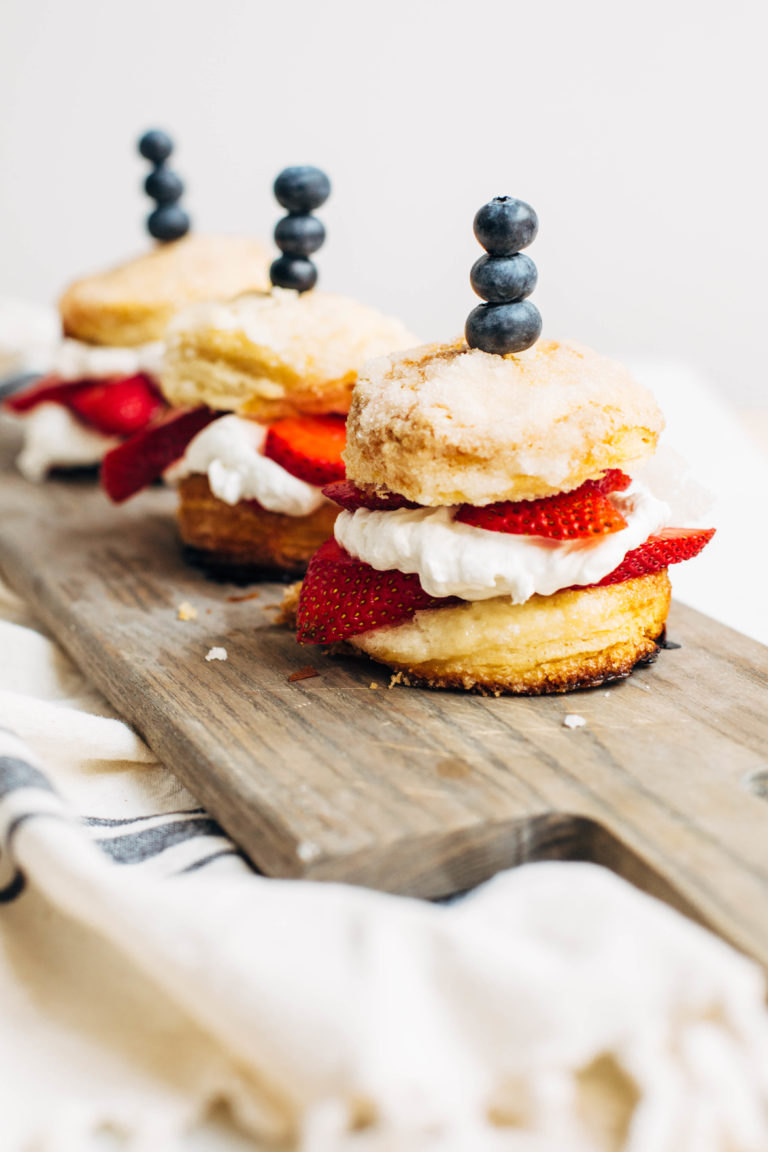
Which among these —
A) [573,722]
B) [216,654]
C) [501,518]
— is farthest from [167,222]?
[573,722]

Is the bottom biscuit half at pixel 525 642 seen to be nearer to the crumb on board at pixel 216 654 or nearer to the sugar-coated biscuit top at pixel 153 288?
the crumb on board at pixel 216 654

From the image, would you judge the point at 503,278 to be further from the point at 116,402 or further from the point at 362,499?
the point at 116,402

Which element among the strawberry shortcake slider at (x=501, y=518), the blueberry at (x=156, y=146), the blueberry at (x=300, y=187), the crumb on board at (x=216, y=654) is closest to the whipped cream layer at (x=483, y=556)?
the strawberry shortcake slider at (x=501, y=518)

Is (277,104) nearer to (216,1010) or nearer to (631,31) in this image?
(631,31)

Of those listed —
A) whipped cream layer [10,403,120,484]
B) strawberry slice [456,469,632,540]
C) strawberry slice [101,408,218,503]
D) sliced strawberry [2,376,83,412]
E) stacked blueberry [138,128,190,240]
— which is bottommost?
whipped cream layer [10,403,120,484]

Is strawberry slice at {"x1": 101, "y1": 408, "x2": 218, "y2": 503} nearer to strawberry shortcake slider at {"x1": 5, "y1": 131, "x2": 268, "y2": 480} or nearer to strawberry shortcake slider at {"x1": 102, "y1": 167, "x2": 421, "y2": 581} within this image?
strawberry shortcake slider at {"x1": 102, "y1": 167, "x2": 421, "y2": 581}

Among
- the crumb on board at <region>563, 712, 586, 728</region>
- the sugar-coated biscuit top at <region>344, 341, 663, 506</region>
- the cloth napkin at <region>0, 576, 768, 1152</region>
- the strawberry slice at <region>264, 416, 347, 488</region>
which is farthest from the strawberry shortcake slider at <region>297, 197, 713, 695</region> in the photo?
A: the cloth napkin at <region>0, 576, 768, 1152</region>
